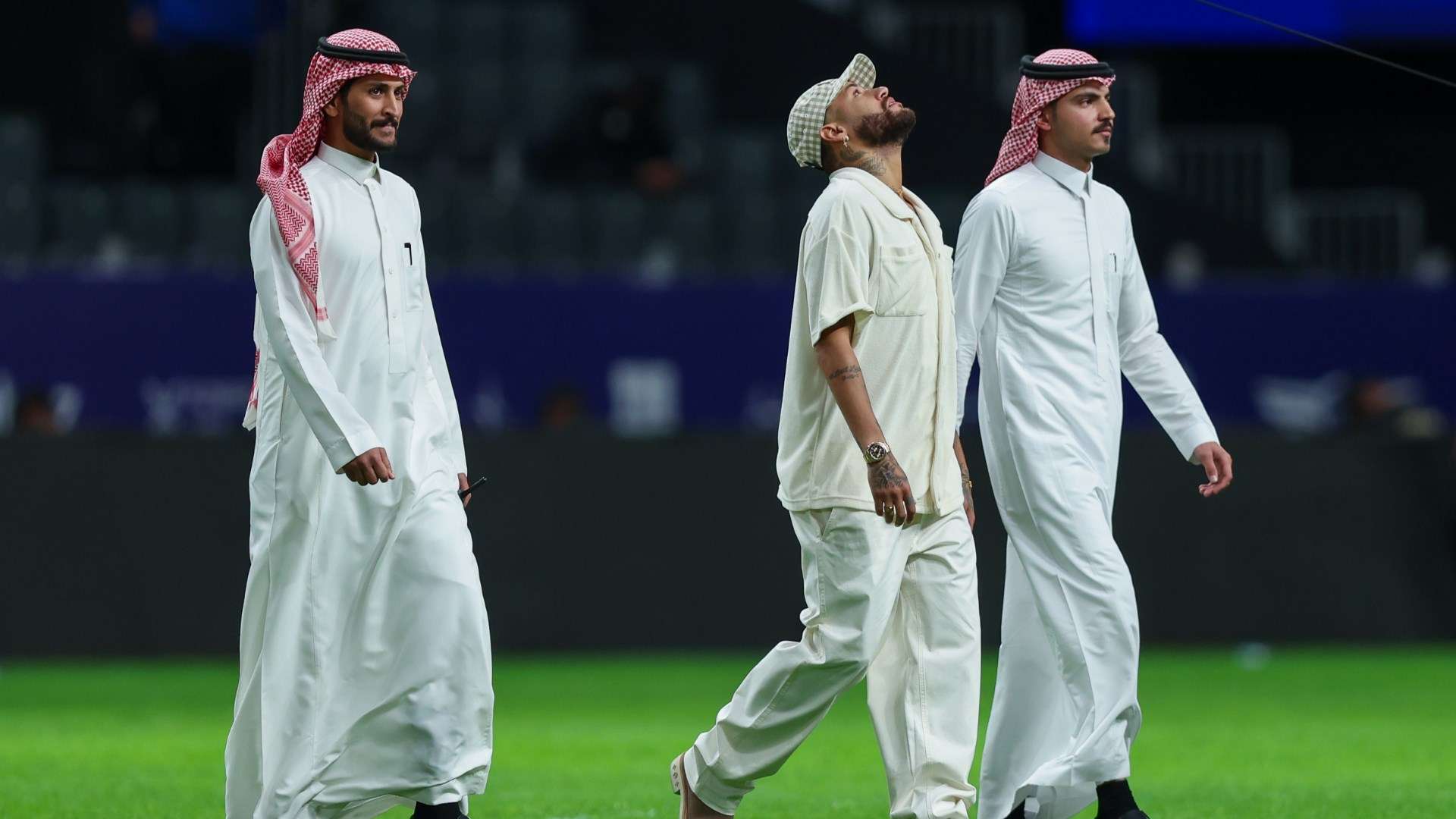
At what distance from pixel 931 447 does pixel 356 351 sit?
62.4 inches

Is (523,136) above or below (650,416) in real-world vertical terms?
above

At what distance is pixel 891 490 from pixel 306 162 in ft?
6.03

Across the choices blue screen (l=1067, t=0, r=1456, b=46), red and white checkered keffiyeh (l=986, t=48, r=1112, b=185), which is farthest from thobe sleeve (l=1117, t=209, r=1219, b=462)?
blue screen (l=1067, t=0, r=1456, b=46)

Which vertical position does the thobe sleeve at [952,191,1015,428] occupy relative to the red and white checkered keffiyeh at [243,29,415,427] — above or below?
below

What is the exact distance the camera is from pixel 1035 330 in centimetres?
696

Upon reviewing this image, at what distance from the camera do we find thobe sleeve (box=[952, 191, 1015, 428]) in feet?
22.7

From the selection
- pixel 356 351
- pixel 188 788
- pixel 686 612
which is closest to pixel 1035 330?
pixel 356 351

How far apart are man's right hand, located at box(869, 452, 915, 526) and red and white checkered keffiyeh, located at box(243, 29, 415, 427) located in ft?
4.89

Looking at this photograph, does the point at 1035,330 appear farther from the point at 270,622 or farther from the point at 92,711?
the point at 92,711

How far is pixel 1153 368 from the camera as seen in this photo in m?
7.30

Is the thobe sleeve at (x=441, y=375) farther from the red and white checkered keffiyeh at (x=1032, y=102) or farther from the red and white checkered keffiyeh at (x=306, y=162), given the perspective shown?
the red and white checkered keffiyeh at (x=1032, y=102)

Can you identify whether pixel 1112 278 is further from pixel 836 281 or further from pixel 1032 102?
pixel 836 281

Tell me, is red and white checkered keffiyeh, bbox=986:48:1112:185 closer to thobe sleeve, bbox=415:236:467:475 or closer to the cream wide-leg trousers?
the cream wide-leg trousers

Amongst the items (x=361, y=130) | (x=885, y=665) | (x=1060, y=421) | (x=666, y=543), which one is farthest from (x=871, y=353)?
(x=666, y=543)
